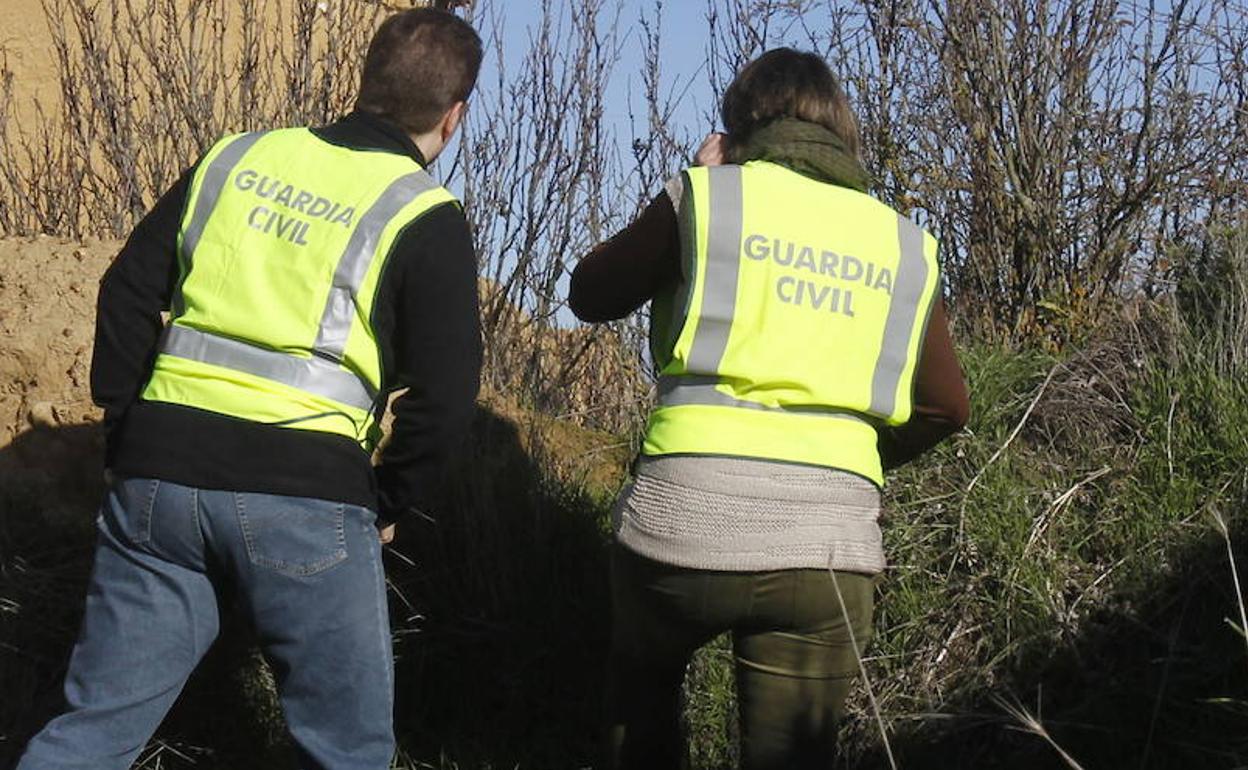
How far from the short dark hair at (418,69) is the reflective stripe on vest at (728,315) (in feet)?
2.14

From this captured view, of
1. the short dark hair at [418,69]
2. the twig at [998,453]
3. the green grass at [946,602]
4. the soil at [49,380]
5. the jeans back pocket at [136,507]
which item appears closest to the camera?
the jeans back pocket at [136,507]

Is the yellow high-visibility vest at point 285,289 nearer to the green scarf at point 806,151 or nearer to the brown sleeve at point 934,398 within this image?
the green scarf at point 806,151

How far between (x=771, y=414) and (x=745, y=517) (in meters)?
0.20

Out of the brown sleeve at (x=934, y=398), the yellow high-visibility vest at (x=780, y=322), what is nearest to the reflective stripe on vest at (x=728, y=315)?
the yellow high-visibility vest at (x=780, y=322)

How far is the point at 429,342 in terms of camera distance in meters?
3.27

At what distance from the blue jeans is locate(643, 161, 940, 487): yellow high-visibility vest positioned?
27.0 inches

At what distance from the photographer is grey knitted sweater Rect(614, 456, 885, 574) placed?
9.98ft

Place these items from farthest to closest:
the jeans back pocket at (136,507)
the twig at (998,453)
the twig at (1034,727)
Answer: the twig at (998,453), the jeans back pocket at (136,507), the twig at (1034,727)

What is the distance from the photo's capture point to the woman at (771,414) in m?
3.07

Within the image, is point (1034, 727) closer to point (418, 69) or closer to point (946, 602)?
point (418, 69)

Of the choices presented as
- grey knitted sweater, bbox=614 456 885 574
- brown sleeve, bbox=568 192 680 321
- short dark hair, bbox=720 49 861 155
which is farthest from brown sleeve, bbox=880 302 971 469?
brown sleeve, bbox=568 192 680 321

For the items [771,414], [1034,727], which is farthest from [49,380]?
[1034,727]

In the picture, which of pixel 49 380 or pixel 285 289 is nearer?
pixel 285 289

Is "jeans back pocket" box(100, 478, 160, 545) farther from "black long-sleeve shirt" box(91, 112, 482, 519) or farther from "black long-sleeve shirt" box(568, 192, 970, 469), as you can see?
"black long-sleeve shirt" box(568, 192, 970, 469)
